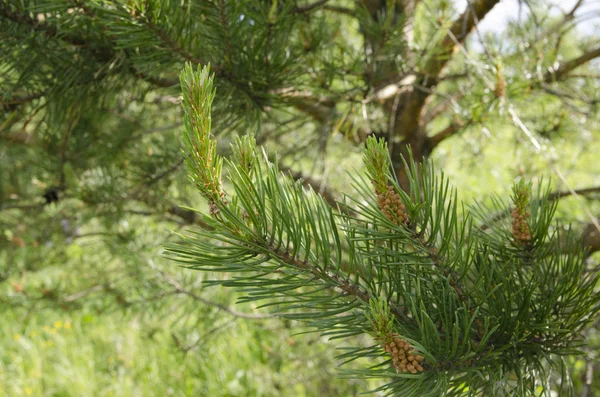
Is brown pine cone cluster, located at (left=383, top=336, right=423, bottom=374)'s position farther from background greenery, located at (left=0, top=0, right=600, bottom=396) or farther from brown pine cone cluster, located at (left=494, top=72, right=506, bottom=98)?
brown pine cone cluster, located at (left=494, top=72, right=506, bottom=98)

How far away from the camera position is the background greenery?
675 millimetres

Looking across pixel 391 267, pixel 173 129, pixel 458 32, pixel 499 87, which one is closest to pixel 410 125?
pixel 458 32

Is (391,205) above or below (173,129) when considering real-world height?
below

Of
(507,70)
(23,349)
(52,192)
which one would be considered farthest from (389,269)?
(23,349)

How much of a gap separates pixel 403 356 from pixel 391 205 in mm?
113

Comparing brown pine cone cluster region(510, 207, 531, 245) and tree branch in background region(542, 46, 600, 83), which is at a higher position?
tree branch in background region(542, 46, 600, 83)

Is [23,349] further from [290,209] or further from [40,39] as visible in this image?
[290,209]

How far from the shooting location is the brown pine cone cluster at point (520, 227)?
510 millimetres

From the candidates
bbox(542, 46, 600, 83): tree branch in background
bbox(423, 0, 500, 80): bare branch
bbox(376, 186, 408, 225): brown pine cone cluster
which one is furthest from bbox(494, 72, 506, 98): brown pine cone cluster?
bbox(376, 186, 408, 225): brown pine cone cluster

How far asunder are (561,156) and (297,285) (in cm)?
144

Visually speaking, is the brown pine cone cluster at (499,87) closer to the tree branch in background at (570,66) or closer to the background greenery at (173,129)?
the background greenery at (173,129)

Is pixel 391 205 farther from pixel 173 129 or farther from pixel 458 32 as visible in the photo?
pixel 173 129

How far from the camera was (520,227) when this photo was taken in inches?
20.3

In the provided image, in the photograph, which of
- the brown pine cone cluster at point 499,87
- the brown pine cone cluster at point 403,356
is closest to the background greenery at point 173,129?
the brown pine cone cluster at point 499,87
